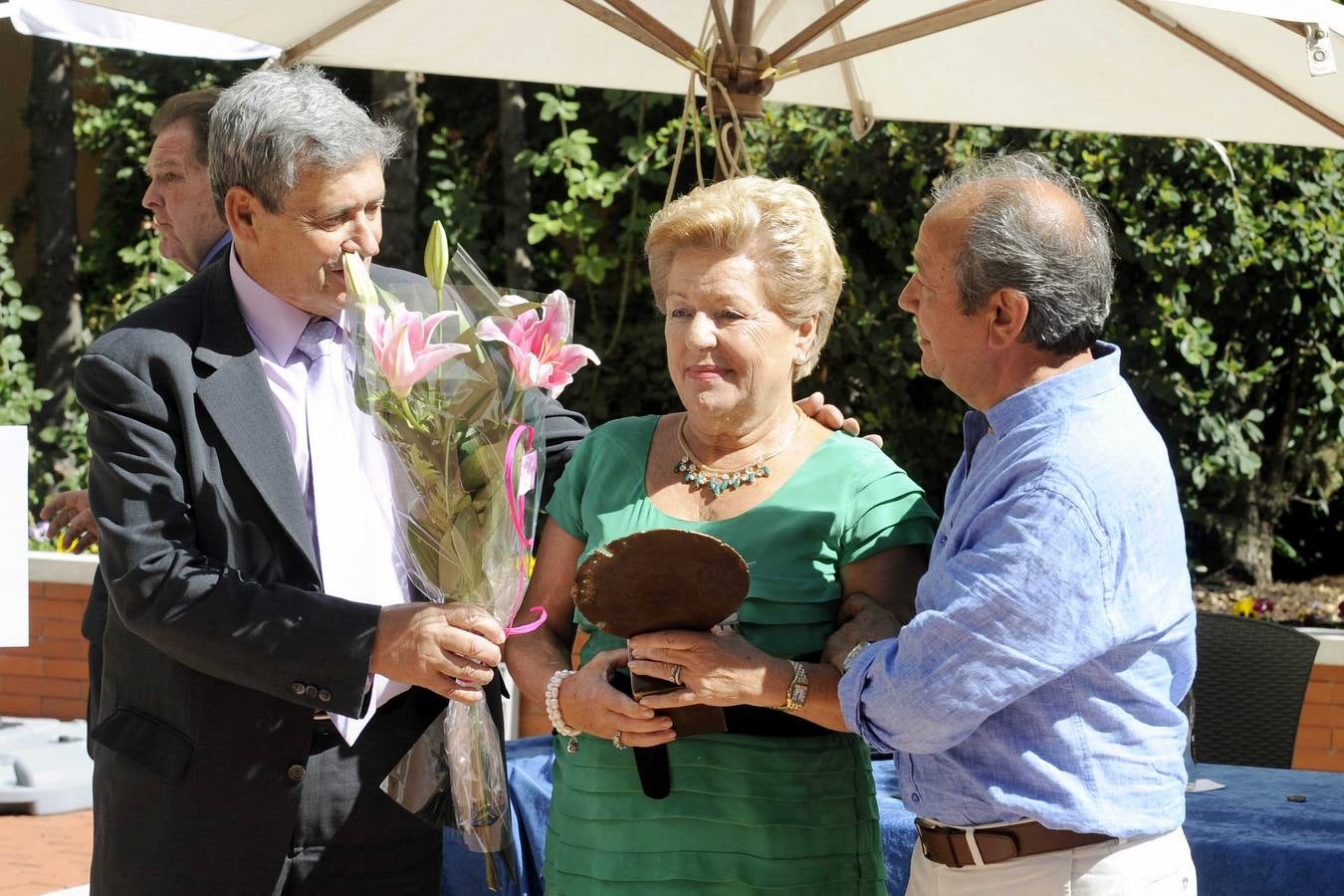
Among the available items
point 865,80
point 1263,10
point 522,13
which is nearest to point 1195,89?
point 865,80

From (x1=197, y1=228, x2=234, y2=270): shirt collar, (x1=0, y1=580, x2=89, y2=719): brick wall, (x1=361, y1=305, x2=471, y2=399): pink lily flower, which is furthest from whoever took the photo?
(x1=0, y1=580, x2=89, y2=719): brick wall

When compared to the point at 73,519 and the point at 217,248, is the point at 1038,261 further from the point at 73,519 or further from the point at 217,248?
the point at 73,519

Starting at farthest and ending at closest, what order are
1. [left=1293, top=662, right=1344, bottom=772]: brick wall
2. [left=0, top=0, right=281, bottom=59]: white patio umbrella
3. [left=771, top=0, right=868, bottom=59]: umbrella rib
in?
[left=1293, top=662, right=1344, bottom=772]: brick wall
[left=0, top=0, right=281, bottom=59]: white patio umbrella
[left=771, top=0, right=868, bottom=59]: umbrella rib

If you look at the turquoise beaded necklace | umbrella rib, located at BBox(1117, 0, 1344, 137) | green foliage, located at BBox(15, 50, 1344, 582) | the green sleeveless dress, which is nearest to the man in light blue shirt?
the green sleeveless dress

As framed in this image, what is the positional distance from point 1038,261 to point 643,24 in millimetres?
2124

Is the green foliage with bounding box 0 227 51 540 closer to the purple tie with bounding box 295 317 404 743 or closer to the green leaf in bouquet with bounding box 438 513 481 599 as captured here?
the purple tie with bounding box 295 317 404 743

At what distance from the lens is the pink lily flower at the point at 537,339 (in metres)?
2.11

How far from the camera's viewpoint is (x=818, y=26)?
387 centimetres

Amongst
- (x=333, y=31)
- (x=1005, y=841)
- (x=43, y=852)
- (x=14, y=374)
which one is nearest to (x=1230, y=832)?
(x=1005, y=841)

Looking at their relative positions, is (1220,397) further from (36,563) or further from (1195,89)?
(36,563)

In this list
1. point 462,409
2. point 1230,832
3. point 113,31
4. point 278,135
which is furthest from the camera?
point 113,31

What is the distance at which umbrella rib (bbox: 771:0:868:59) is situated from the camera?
12.5 ft

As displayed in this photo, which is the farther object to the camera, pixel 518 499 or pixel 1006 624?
pixel 518 499

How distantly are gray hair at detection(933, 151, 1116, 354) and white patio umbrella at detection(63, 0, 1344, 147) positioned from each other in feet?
5.53
